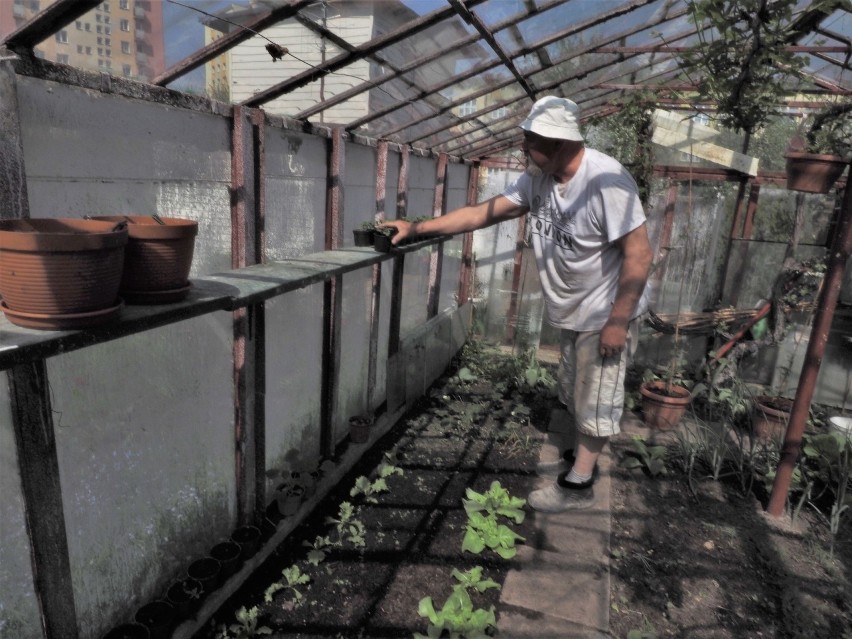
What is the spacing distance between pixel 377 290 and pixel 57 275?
3066 mm

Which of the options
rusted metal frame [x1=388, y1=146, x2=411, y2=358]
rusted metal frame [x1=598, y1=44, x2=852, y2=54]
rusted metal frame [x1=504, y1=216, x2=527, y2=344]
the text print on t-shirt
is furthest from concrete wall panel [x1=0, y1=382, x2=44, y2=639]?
rusted metal frame [x1=504, y1=216, x2=527, y2=344]

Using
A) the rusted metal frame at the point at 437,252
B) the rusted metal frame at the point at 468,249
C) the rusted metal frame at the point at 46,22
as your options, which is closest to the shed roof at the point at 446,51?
the rusted metal frame at the point at 46,22

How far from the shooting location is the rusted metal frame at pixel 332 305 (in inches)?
126

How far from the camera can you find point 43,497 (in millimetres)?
1622

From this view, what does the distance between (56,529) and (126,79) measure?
147 cm

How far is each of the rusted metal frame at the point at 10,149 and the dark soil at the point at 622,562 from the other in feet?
6.11

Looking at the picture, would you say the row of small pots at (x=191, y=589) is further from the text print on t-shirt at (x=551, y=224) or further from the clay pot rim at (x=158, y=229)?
the text print on t-shirt at (x=551, y=224)

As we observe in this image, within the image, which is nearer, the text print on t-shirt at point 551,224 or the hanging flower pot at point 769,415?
the text print on t-shirt at point 551,224

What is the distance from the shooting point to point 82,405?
70.7 inches

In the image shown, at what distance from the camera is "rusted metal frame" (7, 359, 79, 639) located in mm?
1542

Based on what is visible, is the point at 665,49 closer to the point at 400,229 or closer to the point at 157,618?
the point at 400,229

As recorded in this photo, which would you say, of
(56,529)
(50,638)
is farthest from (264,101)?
(50,638)

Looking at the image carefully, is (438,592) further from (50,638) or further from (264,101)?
(264,101)

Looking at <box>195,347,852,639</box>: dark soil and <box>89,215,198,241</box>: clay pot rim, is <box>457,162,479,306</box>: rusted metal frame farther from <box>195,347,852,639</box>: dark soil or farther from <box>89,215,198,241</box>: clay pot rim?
<box>89,215,198,241</box>: clay pot rim
